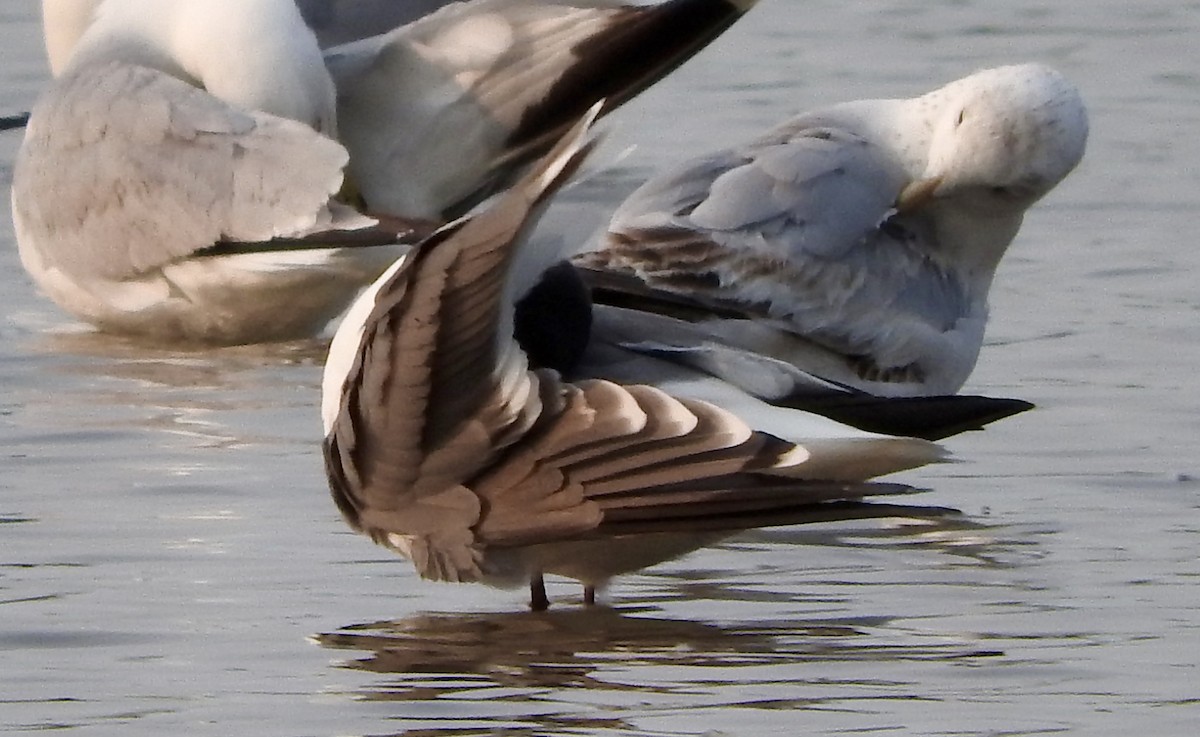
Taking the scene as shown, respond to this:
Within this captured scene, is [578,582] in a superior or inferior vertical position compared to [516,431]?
inferior

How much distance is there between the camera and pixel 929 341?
5844mm

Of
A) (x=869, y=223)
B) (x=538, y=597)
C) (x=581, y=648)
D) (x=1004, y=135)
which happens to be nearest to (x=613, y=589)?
(x=538, y=597)

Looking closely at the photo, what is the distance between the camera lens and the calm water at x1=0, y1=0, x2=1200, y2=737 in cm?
363

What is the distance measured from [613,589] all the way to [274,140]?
7.08 ft

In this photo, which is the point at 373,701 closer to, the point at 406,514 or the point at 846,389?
the point at 406,514

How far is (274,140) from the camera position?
6266 mm

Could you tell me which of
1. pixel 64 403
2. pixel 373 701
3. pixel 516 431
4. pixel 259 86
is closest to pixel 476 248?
pixel 516 431

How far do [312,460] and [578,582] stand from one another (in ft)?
3.09

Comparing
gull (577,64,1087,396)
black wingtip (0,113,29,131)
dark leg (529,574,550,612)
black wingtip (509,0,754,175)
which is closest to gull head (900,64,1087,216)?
gull (577,64,1087,396)

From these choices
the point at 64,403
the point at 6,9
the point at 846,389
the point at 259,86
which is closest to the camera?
the point at 846,389

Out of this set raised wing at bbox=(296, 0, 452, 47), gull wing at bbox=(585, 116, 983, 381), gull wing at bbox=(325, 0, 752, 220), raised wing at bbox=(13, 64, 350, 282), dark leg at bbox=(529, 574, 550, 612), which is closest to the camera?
dark leg at bbox=(529, 574, 550, 612)

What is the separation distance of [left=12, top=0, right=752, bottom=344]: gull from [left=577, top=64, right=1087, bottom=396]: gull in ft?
1.85

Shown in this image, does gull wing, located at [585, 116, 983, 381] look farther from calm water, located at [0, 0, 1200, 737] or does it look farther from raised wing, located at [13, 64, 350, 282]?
raised wing, located at [13, 64, 350, 282]

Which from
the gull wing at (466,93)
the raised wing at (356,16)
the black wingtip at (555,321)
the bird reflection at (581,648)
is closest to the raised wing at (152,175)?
the gull wing at (466,93)
